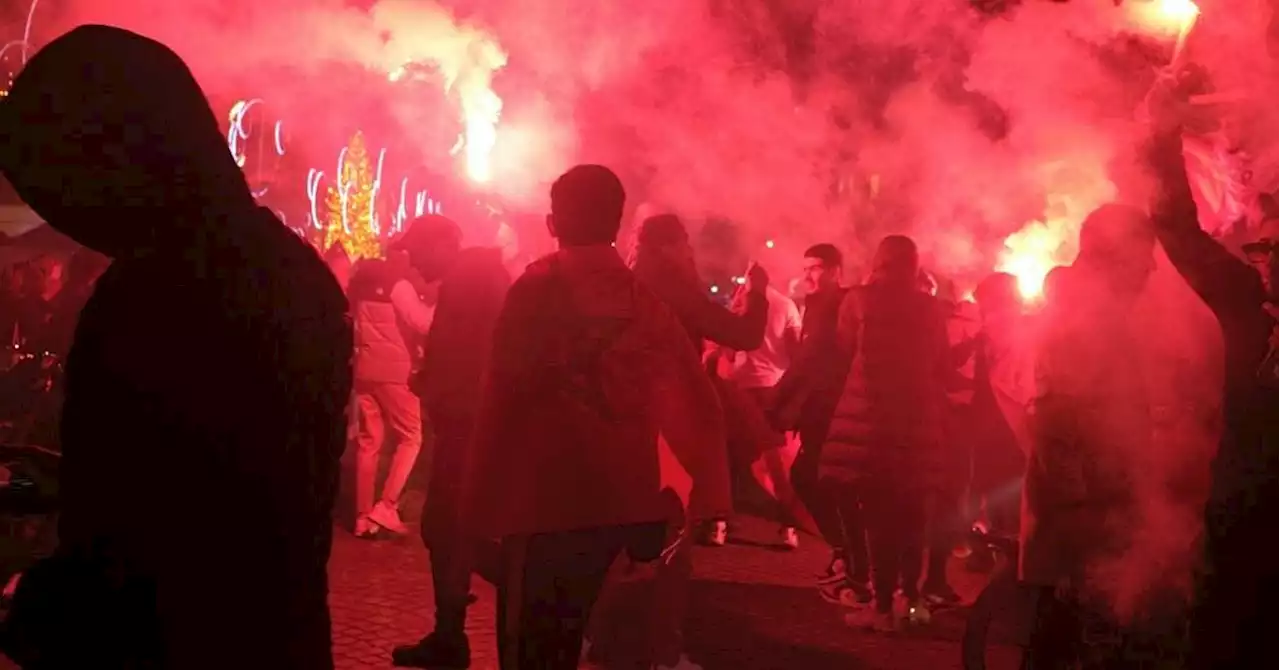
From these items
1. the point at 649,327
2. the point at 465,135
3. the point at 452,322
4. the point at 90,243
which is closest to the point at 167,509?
the point at 90,243

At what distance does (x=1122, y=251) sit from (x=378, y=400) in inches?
209

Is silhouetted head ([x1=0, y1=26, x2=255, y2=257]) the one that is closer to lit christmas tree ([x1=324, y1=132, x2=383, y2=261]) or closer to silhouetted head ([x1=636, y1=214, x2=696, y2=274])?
silhouetted head ([x1=636, y1=214, x2=696, y2=274])

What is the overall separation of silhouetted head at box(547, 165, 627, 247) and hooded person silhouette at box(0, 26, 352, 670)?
1.93 m

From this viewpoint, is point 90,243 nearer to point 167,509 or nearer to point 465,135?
point 167,509

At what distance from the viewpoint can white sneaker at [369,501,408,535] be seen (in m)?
7.48

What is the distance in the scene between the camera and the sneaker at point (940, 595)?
21.2 feet

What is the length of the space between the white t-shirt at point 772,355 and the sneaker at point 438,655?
134 inches

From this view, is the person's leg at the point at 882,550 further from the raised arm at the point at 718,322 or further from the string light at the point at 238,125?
the string light at the point at 238,125

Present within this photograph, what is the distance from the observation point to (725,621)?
5.77 m

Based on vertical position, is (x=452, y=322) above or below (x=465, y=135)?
below

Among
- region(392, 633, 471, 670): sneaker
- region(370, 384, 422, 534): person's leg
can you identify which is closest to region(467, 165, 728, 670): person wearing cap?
region(392, 633, 471, 670): sneaker

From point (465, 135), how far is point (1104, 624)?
932cm

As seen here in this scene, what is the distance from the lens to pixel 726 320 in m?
4.39

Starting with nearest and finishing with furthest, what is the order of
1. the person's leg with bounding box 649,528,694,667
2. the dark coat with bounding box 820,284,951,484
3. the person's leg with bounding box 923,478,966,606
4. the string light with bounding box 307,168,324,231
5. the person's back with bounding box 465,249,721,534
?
the person's back with bounding box 465,249,721,534, the person's leg with bounding box 649,528,694,667, the dark coat with bounding box 820,284,951,484, the person's leg with bounding box 923,478,966,606, the string light with bounding box 307,168,324,231
